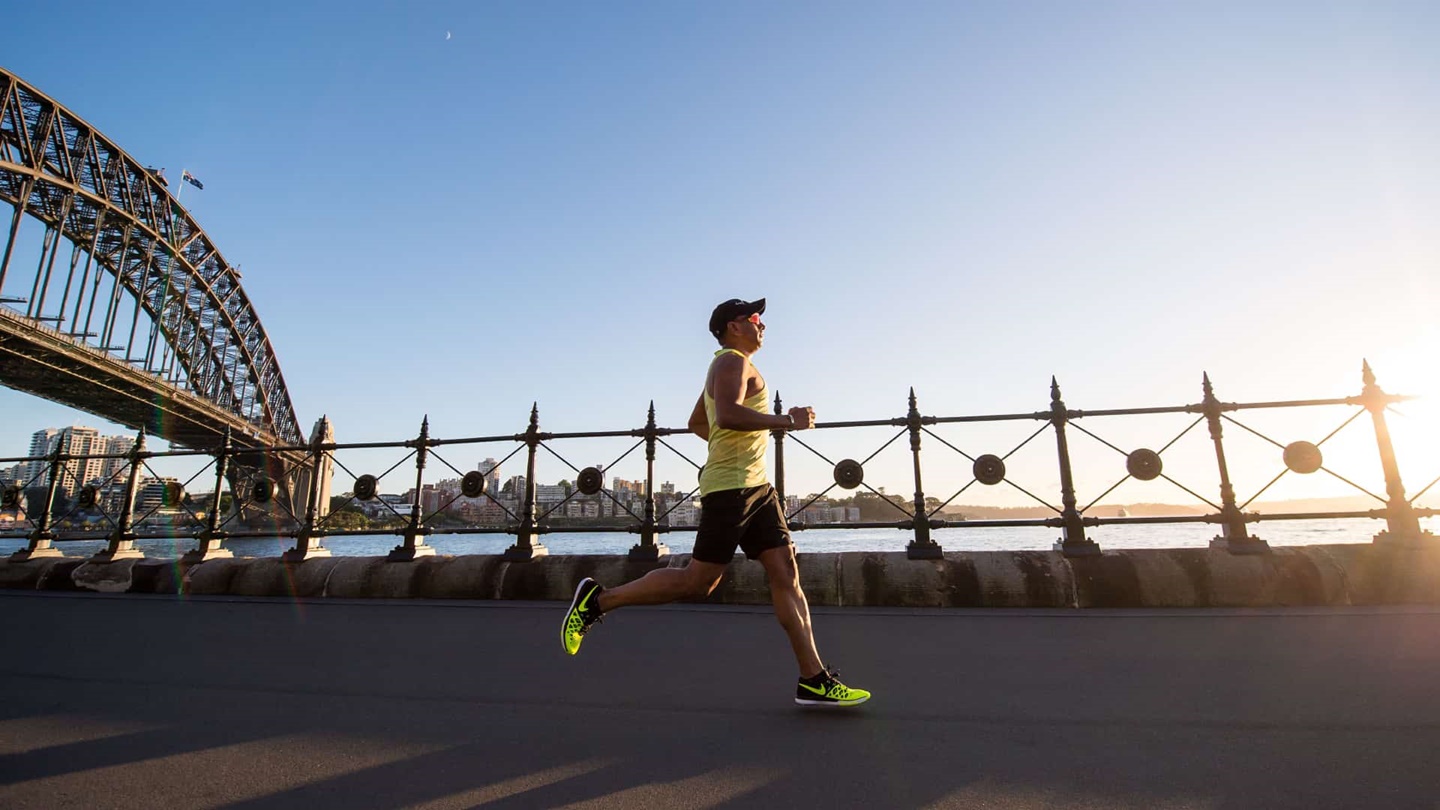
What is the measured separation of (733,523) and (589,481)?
13.7 feet

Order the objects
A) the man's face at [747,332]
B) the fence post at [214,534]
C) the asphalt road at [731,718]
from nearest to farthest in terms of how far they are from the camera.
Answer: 1. the asphalt road at [731,718]
2. the man's face at [747,332]
3. the fence post at [214,534]

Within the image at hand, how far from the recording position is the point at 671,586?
2762 millimetres

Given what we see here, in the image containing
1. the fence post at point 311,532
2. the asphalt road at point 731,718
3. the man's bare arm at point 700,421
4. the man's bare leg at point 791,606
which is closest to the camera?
the asphalt road at point 731,718

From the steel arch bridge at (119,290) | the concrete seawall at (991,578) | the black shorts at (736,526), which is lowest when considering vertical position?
the concrete seawall at (991,578)

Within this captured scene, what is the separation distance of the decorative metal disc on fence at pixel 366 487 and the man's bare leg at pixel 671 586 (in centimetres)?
564

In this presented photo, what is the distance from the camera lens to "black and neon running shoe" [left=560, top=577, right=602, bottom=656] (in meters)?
2.84

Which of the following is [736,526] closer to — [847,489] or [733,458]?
[733,458]

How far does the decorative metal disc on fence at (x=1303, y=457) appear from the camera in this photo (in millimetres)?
5355

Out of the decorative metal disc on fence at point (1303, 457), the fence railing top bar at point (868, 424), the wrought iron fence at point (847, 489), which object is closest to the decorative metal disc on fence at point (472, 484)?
the wrought iron fence at point (847, 489)

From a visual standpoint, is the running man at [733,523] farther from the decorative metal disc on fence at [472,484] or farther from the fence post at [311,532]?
the fence post at [311,532]

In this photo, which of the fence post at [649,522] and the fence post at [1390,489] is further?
the fence post at [649,522]

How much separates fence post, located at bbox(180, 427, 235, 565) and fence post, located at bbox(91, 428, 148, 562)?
32.1 inches

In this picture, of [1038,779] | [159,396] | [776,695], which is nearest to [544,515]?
[776,695]

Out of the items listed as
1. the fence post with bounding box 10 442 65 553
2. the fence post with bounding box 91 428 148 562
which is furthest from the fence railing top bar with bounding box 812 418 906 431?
the fence post with bounding box 10 442 65 553
